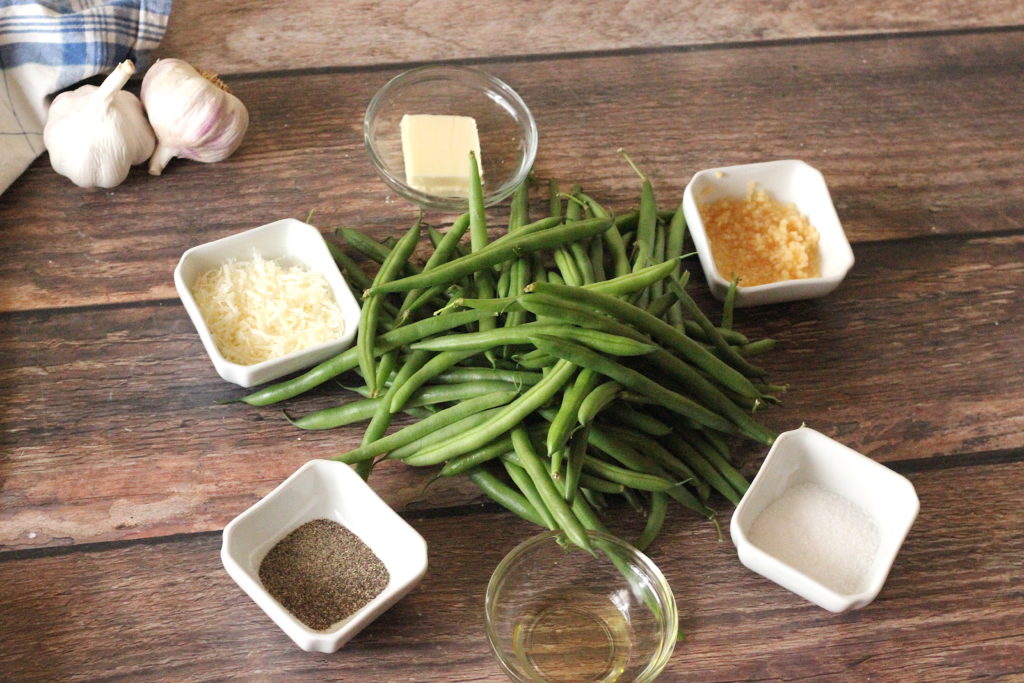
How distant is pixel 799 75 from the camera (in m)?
2.33

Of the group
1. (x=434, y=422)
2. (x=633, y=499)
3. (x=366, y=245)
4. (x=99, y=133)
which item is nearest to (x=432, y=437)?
(x=434, y=422)

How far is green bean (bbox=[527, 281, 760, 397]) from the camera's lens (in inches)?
59.3

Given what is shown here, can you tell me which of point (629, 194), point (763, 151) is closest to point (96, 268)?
point (629, 194)

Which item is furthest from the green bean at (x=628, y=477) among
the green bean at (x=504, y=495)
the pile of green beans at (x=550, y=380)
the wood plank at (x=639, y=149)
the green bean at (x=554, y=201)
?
the wood plank at (x=639, y=149)

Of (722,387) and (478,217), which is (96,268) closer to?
(478,217)

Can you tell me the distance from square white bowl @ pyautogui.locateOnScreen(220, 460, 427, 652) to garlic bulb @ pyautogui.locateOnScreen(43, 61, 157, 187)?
2.57ft

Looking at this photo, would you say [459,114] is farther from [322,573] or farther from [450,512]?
[322,573]

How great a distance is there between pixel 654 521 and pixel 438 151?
0.83 m

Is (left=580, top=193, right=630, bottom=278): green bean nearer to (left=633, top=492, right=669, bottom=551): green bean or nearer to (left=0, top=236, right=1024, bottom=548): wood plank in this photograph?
(left=0, top=236, right=1024, bottom=548): wood plank

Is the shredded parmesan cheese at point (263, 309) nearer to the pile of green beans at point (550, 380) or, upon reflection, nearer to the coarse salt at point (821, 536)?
the pile of green beans at point (550, 380)

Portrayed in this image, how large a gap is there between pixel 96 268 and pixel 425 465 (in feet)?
2.47

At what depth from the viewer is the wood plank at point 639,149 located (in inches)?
74.5

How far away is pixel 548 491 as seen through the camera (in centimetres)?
150

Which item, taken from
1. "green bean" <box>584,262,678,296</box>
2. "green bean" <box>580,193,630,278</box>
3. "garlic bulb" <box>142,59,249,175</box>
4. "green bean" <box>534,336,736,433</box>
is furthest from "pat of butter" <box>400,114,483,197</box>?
"green bean" <box>534,336,736,433</box>
